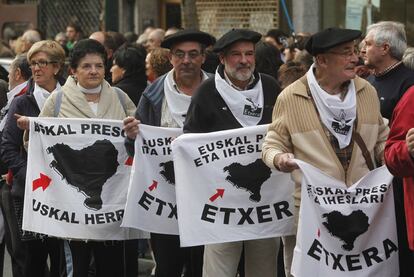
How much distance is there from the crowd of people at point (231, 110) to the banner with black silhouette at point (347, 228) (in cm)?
11

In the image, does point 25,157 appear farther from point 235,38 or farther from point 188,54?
point 235,38

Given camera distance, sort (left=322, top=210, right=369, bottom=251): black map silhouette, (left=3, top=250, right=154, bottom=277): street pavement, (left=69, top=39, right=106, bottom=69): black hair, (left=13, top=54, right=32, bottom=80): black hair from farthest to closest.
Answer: (left=3, top=250, right=154, bottom=277): street pavement
(left=13, top=54, right=32, bottom=80): black hair
(left=69, top=39, right=106, bottom=69): black hair
(left=322, top=210, right=369, bottom=251): black map silhouette

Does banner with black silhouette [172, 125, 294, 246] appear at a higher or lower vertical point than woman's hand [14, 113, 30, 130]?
lower

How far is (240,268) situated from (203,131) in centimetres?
109

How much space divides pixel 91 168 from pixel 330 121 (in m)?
2.03

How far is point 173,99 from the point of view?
23.4 ft

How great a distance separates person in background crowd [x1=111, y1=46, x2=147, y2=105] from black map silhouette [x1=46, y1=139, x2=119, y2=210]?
167cm

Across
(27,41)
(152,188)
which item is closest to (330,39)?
(152,188)

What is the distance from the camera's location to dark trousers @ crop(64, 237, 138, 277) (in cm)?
744

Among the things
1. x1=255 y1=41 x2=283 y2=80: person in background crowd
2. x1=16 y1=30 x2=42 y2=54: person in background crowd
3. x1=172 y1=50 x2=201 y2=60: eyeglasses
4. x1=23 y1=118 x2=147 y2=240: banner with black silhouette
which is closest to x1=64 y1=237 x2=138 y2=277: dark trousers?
x1=23 y1=118 x2=147 y2=240: banner with black silhouette

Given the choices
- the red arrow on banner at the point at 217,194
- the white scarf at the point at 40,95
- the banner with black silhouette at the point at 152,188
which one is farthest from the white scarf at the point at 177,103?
the white scarf at the point at 40,95

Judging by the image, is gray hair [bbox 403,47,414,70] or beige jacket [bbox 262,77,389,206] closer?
beige jacket [bbox 262,77,389,206]

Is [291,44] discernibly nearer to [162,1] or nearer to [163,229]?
[163,229]

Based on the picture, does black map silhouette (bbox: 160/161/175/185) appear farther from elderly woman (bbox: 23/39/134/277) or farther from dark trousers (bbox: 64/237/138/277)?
dark trousers (bbox: 64/237/138/277)
